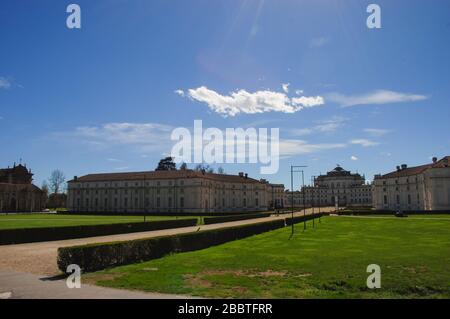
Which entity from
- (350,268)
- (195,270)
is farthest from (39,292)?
(350,268)

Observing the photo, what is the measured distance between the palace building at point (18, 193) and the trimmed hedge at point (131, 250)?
8993cm

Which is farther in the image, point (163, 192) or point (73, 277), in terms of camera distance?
point (163, 192)

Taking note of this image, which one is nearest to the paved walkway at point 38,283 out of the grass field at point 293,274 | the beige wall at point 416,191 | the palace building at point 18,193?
the grass field at point 293,274

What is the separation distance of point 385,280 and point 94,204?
101 m

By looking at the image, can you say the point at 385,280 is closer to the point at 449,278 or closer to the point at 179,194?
the point at 449,278

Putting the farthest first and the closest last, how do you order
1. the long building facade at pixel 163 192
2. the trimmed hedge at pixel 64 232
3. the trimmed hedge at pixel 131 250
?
the long building facade at pixel 163 192 < the trimmed hedge at pixel 64 232 < the trimmed hedge at pixel 131 250

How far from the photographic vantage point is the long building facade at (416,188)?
8075 cm

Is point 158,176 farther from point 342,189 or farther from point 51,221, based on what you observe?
point 342,189

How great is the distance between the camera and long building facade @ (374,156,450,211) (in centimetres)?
8075

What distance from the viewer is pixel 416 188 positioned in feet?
304

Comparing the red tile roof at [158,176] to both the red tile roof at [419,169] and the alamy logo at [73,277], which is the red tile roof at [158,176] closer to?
the red tile roof at [419,169]

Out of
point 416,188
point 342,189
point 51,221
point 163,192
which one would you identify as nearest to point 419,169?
point 416,188

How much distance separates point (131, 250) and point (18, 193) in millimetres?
98425
